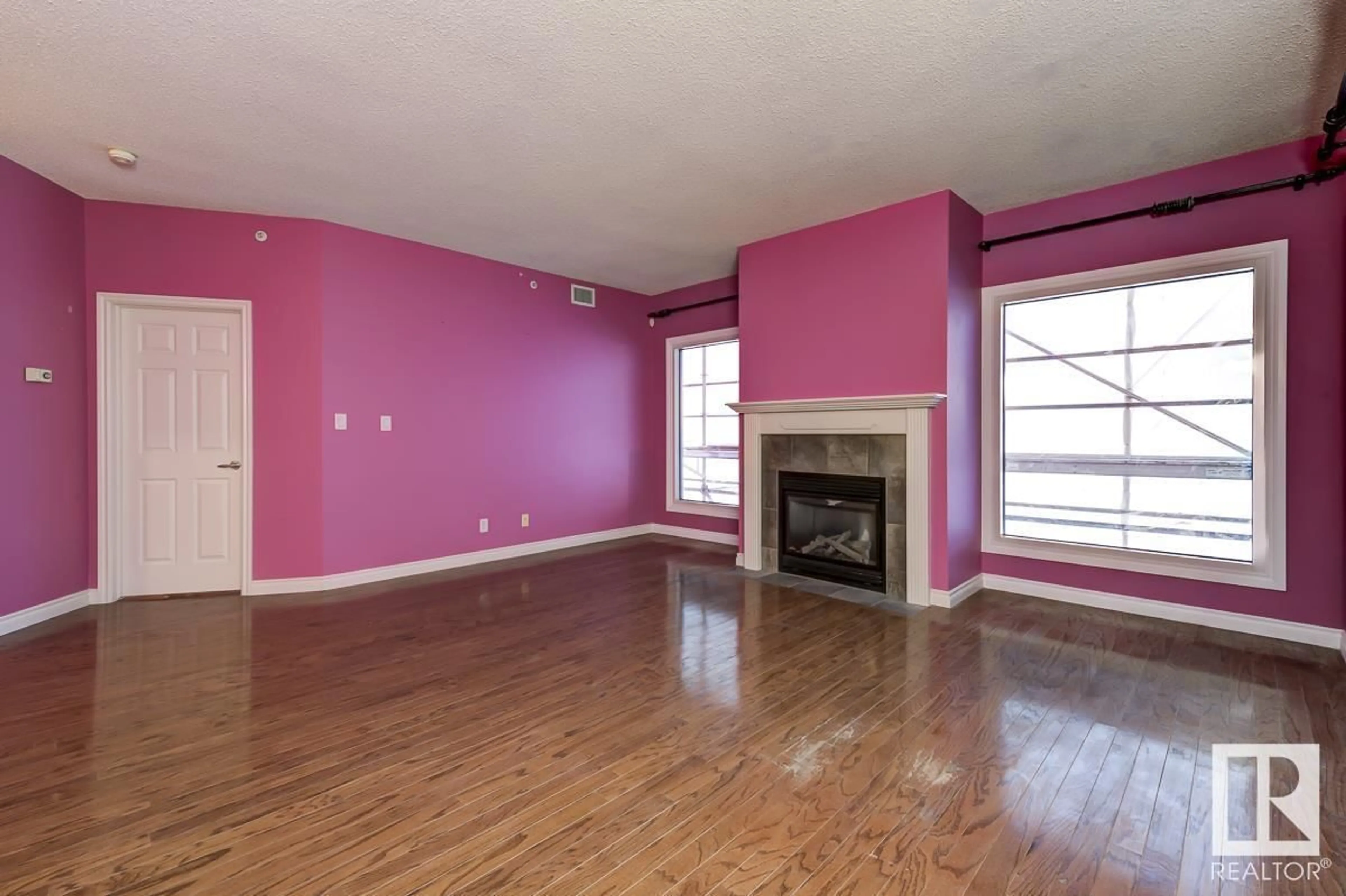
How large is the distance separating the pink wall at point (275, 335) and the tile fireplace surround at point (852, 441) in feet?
10.8

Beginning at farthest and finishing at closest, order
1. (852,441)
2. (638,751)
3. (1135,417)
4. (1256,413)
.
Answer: (852,441) < (1135,417) < (1256,413) < (638,751)

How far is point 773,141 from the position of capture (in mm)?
3061

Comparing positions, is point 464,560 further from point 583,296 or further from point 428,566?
point 583,296

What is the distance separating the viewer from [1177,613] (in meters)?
3.41

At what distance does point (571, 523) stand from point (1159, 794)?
4.82 m

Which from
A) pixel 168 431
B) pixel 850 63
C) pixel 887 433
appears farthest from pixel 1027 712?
pixel 168 431

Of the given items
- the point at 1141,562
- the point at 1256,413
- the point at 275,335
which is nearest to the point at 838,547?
the point at 1141,562

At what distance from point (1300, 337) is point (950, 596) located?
A: 2.34m

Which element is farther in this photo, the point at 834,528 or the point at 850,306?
the point at 834,528

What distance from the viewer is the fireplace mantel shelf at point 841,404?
371 centimetres

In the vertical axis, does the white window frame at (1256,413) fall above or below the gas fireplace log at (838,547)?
above

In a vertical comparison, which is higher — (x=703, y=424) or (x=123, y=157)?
(x=123, y=157)

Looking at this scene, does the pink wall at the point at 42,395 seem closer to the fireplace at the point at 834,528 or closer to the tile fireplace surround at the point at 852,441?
the tile fireplace surround at the point at 852,441

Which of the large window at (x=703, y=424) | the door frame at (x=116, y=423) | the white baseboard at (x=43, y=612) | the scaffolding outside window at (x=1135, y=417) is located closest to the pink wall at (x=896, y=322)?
the scaffolding outside window at (x=1135, y=417)
